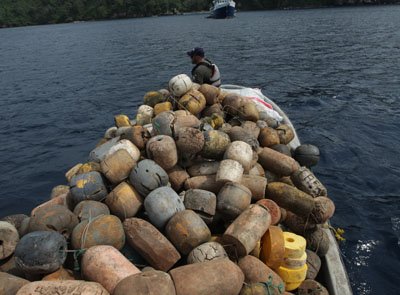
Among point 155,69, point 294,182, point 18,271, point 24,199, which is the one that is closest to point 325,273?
point 294,182

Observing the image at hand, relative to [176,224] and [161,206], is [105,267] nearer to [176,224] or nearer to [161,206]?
[176,224]

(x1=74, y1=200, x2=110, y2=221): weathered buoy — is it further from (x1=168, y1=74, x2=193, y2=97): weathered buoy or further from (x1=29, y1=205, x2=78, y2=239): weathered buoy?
(x1=168, y1=74, x2=193, y2=97): weathered buoy

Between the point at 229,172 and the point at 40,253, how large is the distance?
142 inches

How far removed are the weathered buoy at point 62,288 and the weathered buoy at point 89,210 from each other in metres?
1.54

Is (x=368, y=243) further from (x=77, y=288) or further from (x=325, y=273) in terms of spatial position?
(x=77, y=288)

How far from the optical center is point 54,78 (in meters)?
28.2

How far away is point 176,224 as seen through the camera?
5.76 metres

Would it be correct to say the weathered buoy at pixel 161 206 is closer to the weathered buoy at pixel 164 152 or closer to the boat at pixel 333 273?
the weathered buoy at pixel 164 152

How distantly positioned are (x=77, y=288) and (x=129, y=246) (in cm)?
159

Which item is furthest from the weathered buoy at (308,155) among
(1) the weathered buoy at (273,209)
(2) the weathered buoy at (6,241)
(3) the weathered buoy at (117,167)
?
(2) the weathered buoy at (6,241)

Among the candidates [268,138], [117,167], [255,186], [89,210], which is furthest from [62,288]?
[268,138]

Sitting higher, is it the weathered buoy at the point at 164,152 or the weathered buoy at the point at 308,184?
the weathered buoy at the point at 164,152

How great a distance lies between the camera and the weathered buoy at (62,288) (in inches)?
168

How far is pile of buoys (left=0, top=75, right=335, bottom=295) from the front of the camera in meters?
4.88
